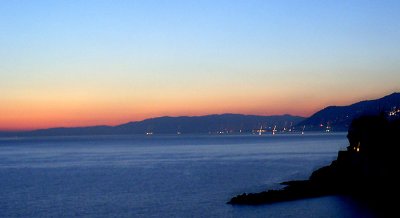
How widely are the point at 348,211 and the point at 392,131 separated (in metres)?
14.3

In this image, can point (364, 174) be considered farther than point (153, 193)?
No

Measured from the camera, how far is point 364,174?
58438 mm

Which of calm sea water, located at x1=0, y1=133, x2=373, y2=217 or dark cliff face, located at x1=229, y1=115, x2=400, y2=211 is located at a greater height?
dark cliff face, located at x1=229, y1=115, x2=400, y2=211

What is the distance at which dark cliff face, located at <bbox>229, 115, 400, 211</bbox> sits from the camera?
52156 mm

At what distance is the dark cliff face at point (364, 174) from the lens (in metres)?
52.2

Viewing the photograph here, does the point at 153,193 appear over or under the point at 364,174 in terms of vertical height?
under

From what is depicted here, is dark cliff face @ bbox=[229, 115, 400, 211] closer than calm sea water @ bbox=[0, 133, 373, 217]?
No

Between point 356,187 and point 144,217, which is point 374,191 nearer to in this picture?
point 356,187

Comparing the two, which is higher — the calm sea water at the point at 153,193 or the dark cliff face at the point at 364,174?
the dark cliff face at the point at 364,174

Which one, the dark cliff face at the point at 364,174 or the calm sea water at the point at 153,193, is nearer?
the calm sea water at the point at 153,193

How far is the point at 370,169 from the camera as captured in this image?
56938mm

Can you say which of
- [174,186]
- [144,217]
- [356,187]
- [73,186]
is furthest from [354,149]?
[73,186]

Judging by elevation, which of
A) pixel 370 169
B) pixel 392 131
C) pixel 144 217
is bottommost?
pixel 144 217

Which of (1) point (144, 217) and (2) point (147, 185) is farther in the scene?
(2) point (147, 185)
